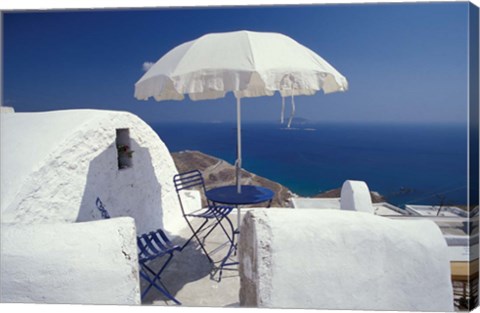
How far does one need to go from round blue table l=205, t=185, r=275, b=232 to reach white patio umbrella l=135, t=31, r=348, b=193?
4.12 ft

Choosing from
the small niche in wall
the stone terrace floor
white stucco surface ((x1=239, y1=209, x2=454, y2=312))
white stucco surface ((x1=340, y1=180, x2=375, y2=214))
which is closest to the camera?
white stucco surface ((x1=239, y1=209, x2=454, y2=312))

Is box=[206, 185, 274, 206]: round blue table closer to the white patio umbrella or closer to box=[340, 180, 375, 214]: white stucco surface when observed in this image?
box=[340, 180, 375, 214]: white stucco surface

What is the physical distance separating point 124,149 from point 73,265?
106 inches

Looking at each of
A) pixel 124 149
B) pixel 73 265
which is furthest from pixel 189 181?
pixel 73 265

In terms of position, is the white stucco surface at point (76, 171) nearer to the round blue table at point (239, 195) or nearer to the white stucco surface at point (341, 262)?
the round blue table at point (239, 195)

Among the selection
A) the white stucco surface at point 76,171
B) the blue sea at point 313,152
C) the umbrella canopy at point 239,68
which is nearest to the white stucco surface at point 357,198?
the umbrella canopy at point 239,68

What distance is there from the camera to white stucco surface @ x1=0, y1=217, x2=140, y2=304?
272 centimetres

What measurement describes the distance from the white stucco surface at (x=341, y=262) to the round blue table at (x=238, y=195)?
1.37m

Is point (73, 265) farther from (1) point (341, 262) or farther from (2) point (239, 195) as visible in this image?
(2) point (239, 195)

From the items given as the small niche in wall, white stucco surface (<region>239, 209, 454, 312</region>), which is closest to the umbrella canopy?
white stucco surface (<region>239, 209, 454, 312</region>)

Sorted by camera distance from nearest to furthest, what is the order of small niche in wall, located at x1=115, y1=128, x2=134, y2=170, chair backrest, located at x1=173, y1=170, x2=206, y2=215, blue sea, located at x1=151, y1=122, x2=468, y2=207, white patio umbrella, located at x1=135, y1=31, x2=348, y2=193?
1. white patio umbrella, located at x1=135, y1=31, x2=348, y2=193
2. chair backrest, located at x1=173, y1=170, x2=206, y2=215
3. small niche in wall, located at x1=115, y1=128, x2=134, y2=170
4. blue sea, located at x1=151, y1=122, x2=468, y2=207

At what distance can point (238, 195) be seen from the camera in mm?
4488

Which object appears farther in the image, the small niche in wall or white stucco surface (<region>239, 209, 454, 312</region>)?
Result: the small niche in wall

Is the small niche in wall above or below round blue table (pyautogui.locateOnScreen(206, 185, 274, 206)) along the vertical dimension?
above
